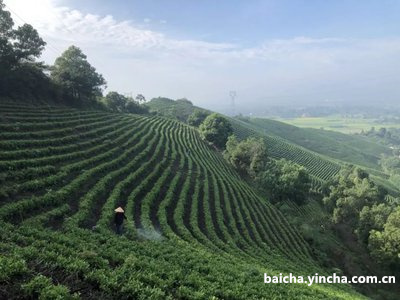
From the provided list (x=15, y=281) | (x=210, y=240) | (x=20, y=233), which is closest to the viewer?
(x=15, y=281)

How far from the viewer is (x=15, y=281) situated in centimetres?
1112

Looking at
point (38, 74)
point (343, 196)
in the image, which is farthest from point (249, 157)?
point (38, 74)

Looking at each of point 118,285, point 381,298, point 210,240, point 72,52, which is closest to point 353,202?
point 381,298

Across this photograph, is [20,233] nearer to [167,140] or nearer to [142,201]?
[142,201]

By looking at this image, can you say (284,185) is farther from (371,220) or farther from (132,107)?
(132,107)

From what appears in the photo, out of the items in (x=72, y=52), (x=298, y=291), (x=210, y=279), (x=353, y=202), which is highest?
(x=72, y=52)

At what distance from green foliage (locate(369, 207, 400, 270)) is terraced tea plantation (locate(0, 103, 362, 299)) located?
8659 millimetres

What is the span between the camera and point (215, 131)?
99.9 meters

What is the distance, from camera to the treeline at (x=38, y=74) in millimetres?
52656

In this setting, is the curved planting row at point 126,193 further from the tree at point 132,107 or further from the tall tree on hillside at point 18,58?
the tree at point 132,107

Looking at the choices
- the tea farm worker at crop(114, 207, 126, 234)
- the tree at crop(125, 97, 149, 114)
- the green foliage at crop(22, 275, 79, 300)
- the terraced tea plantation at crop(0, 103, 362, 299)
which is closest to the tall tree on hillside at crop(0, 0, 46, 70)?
the terraced tea plantation at crop(0, 103, 362, 299)

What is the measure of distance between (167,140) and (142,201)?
128 feet

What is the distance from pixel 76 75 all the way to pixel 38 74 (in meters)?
9.12

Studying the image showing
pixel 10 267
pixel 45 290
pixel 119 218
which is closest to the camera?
pixel 45 290
